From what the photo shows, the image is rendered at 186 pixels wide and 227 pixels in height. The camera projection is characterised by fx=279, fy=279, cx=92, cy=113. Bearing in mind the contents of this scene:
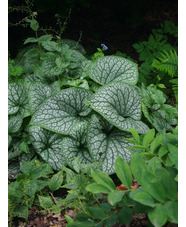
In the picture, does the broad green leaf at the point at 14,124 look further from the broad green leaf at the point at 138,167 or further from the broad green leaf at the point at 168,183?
the broad green leaf at the point at 168,183

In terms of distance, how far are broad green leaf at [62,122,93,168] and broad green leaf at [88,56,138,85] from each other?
20.9 inches

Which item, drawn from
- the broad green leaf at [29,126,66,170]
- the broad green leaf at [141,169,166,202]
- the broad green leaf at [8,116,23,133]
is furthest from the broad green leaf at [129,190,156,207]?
the broad green leaf at [8,116,23,133]

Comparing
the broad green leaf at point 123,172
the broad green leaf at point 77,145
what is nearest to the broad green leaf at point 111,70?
the broad green leaf at point 77,145

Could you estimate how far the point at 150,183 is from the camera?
3.94 feet

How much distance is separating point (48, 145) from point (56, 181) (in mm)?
339

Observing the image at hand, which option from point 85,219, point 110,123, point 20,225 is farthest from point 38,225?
point 110,123

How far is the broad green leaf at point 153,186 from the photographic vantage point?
118cm

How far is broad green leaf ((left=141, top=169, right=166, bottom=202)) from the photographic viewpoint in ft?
3.88

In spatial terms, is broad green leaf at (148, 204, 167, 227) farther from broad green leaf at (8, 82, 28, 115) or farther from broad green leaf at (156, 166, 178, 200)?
broad green leaf at (8, 82, 28, 115)

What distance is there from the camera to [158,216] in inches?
45.2

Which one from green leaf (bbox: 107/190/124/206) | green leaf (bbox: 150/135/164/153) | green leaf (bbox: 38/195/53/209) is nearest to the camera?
green leaf (bbox: 107/190/124/206)

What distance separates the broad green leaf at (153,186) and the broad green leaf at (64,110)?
1198mm

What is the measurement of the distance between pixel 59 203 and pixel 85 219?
1.50 ft
